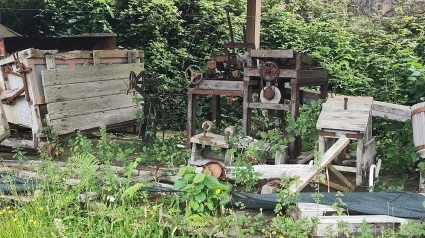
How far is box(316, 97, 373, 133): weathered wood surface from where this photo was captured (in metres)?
5.21

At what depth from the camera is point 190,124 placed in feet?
21.1

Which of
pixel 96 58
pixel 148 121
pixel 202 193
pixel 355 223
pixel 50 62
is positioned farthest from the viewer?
pixel 96 58

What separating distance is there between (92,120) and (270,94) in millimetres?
2959

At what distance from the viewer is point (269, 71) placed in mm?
5797

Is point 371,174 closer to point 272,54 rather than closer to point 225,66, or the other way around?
point 272,54

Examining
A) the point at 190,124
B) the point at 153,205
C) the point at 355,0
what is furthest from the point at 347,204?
the point at 355,0

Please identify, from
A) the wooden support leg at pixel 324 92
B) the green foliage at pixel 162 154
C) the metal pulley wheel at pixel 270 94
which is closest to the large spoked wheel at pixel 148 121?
the green foliage at pixel 162 154

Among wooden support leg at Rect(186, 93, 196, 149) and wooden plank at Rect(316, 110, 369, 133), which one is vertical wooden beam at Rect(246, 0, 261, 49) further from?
wooden plank at Rect(316, 110, 369, 133)

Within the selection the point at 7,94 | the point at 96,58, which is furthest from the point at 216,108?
the point at 7,94

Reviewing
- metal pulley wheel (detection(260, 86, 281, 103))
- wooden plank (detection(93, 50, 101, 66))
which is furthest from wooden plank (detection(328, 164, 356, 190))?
wooden plank (detection(93, 50, 101, 66))

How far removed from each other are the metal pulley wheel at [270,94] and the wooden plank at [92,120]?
9.07 ft

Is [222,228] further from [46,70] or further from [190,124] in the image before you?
[46,70]

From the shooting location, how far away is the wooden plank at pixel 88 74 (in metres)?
6.50

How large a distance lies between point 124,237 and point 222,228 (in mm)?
847
